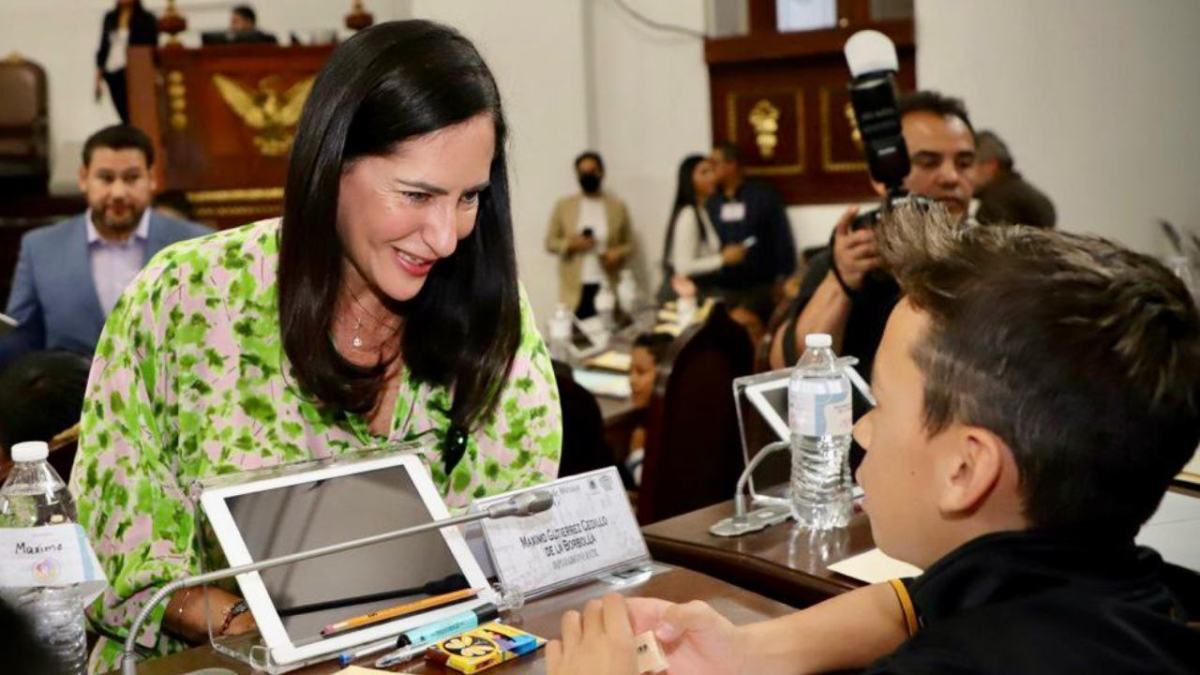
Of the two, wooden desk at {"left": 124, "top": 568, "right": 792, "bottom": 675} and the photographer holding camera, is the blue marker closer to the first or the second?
wooden desk at {"left": 124, "top": 568, "right": 792, "bottom": 675}

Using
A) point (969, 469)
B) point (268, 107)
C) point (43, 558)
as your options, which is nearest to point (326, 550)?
point (43, 558)

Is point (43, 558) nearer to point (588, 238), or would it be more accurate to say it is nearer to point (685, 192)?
point (685, 192)

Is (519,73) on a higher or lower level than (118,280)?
higher

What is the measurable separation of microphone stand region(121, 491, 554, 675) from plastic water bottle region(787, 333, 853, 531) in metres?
0.59

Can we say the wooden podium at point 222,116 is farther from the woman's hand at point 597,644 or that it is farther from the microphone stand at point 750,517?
the woman's hand at point 597,644

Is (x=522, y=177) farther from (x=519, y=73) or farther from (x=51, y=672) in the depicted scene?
(x=51, y=672)

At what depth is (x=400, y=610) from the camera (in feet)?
5.60

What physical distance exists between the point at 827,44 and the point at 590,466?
19.0ft

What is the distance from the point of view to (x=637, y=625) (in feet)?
5.13

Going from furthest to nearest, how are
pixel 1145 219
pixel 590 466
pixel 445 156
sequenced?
1. pixel 1145 219
2. pixel 590 466
3. pixel 445 156

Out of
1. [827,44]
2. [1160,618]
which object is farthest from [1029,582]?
[827,44]

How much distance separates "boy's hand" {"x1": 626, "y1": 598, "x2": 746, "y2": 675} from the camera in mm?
1564

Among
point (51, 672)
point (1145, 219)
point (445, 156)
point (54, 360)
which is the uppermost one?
point (445, 156)

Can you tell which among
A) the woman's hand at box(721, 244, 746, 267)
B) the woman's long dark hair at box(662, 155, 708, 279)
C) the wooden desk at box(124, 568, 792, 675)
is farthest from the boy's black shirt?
the woman's long dark hair at box(662, 155, 708, 279)
